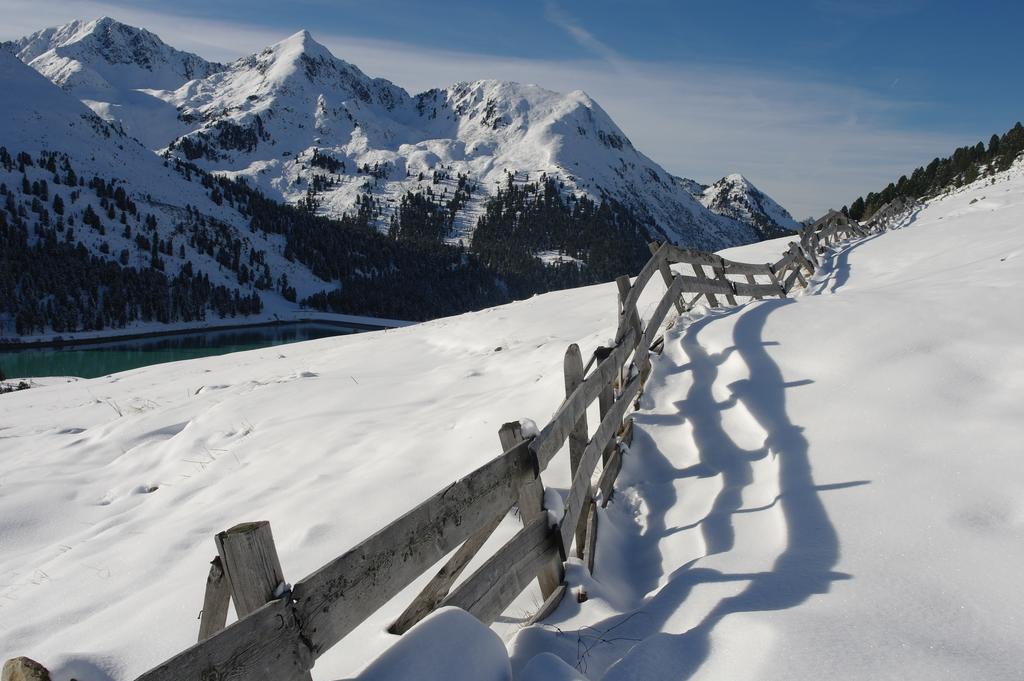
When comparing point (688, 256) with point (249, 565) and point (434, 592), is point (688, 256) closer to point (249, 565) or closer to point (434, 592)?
point (434, 592)

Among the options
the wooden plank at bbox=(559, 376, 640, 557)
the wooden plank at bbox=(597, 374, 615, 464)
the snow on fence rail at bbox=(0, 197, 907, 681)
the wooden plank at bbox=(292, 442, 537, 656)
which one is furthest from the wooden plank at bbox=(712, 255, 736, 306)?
the wooden plank at bbox=(292, 442, 537, 656)

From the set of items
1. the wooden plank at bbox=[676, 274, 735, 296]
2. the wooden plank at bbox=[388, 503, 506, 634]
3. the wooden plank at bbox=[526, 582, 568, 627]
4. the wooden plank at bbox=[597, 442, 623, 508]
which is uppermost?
the wooden plank at bbox=[676, 274, 735, 296]

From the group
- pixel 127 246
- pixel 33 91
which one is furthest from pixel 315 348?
pixel 33 91

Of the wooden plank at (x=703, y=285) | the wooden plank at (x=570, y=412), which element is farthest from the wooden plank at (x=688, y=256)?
the wooden plank at (x=570, y=412)

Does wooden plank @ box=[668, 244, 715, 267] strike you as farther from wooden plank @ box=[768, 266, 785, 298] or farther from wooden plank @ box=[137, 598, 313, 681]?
wooden plank @ box=[137, 598, 313, 681]

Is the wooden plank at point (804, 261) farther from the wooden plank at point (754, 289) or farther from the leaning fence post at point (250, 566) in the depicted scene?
the leaning fence post at point (250, 566)

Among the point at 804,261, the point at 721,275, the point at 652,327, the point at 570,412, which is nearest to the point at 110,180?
the point at 804,261

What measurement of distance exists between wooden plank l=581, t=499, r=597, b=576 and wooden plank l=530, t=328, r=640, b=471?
0.63 m

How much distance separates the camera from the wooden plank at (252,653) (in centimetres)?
159

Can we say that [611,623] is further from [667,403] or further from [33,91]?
[33,91]

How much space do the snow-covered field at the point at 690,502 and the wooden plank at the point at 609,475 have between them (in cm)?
13

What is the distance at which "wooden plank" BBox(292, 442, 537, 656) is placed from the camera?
2.02m

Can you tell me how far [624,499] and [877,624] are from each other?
7.55 feet

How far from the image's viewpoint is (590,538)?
154 inches
